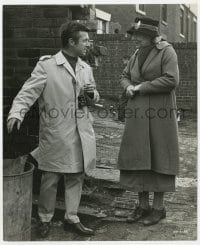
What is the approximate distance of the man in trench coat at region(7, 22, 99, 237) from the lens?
3729mm

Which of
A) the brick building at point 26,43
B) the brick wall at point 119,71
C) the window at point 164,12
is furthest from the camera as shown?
the window at point 164,12

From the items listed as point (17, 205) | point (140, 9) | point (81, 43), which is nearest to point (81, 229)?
point (17, 205)

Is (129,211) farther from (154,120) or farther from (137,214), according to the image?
(154,120)

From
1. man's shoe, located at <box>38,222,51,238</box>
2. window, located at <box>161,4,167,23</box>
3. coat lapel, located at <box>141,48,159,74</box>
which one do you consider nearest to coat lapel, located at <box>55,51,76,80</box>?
coat lapel, located at <box>141,48,159,74</box>

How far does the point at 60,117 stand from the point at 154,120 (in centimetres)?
95

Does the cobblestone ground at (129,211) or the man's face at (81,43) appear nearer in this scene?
the man's face at (81,43)

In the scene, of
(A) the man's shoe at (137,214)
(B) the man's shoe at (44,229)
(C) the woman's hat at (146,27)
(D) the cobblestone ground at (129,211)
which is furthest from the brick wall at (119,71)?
(B) the man's shoe at (44,229)

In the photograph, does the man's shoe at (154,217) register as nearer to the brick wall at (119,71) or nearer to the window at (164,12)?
the brick wall at (119,71)

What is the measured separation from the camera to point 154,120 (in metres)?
4.10

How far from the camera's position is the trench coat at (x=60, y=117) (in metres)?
3.72

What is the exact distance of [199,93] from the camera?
3.85 m

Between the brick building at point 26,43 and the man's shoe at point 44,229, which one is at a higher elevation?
the brick building at point 26,43

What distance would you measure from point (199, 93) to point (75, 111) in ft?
3.76

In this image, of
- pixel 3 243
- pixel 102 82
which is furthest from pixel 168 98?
pixel 102 82
